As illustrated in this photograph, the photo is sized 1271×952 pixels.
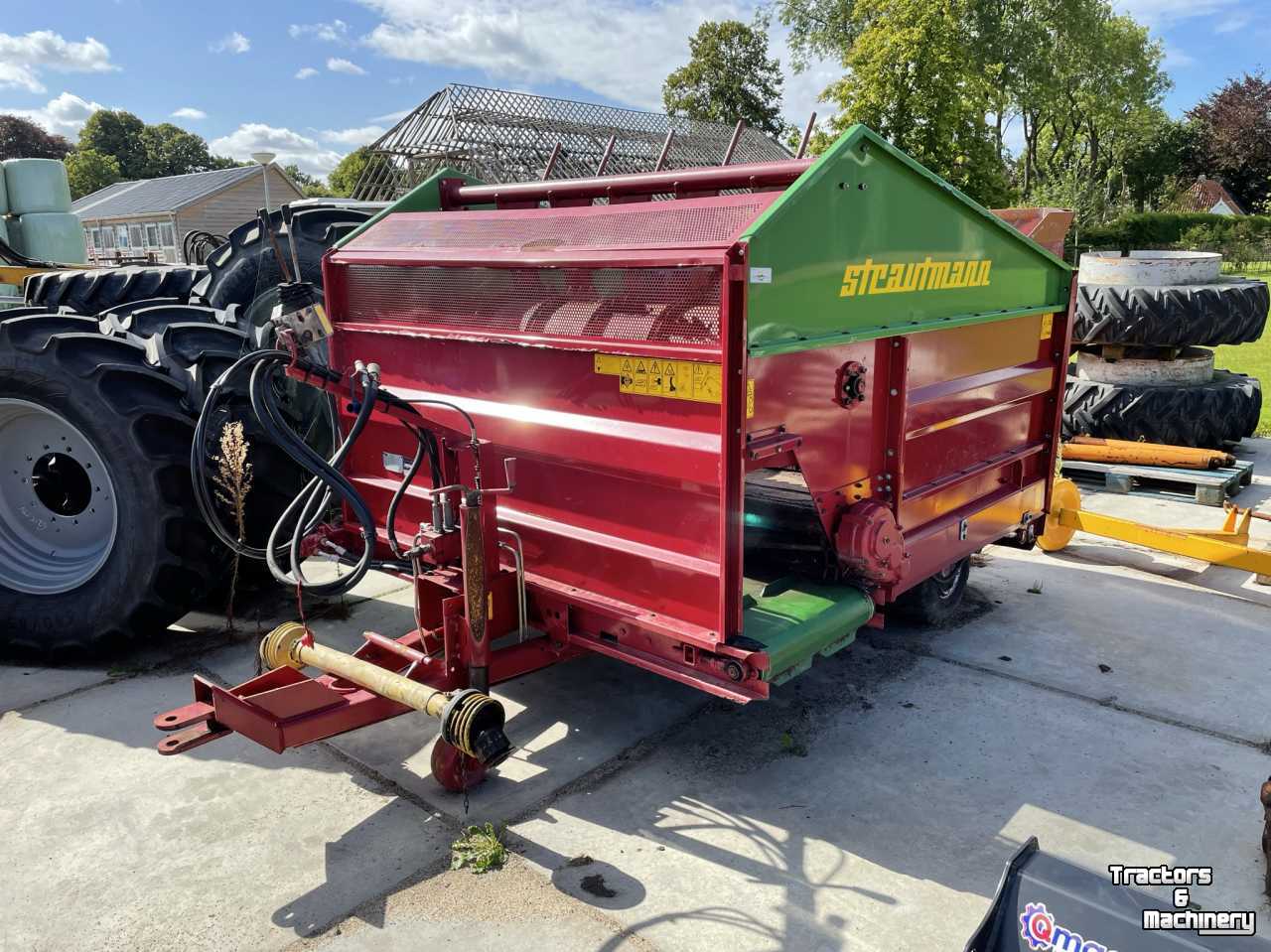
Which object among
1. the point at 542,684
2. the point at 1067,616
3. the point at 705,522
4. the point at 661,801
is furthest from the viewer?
the point at 1067,616

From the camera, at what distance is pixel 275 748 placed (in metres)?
2.77

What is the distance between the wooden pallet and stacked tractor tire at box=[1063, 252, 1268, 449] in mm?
457

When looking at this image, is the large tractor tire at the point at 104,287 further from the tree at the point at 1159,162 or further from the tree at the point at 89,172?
the tree at the point at 89,172

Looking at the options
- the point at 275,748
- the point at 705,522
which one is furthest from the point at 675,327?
the point at 275,748

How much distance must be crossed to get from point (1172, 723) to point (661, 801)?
80.2 inches

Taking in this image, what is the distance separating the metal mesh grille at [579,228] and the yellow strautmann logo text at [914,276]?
1.36 feet

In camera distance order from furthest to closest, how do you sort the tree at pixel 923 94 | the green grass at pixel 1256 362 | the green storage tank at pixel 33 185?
the tree at pixel 923 94 → the green storage tank at pixel 33 185 → the green grass at pixel 1256 362

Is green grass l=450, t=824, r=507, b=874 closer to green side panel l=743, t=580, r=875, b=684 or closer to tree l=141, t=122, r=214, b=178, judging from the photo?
green side panel l=743, t=580, r=875, b=684

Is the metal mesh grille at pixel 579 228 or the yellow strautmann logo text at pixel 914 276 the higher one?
the metal mesh grille at pixel 579 228

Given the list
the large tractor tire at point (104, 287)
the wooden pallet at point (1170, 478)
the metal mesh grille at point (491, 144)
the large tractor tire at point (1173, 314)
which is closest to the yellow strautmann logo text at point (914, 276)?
the wooden pallet at point (1170, 478)

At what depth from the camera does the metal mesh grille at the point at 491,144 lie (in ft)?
43.3

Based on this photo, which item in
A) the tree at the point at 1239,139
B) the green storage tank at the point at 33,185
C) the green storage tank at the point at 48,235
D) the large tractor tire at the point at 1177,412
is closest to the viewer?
the large tractor tire at the point at 1177,412

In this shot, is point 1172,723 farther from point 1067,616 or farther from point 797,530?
point 797,530

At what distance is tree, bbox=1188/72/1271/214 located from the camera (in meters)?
42.8
